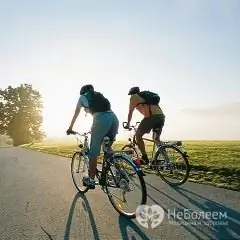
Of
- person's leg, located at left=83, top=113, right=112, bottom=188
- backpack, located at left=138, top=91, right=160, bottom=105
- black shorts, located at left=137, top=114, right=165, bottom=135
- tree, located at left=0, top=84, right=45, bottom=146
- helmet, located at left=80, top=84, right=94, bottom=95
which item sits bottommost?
person's leg, located at left=83, top=113, right=112, bottom=188

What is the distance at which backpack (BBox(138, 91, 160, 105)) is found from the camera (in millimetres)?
8859

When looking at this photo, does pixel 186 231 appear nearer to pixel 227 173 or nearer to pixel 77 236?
pixel 77 236

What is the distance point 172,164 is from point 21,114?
7440 cm

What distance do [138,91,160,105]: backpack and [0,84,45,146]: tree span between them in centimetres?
7056

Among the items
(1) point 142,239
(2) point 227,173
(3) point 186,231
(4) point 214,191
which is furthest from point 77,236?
(2) point 227,173

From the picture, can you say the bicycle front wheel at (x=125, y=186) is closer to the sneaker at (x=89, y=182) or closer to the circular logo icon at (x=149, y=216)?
the circular logo icon at (x=149, y=216)

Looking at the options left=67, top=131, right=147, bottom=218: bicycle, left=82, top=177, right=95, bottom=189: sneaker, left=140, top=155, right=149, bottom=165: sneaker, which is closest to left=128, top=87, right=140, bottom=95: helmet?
left=140, top=155, right=149, bottom=165: sneaker

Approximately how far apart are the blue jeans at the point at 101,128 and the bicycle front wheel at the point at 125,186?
0.64 m

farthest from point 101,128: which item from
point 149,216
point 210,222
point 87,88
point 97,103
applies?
point 210,222

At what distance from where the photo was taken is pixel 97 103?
274 inches

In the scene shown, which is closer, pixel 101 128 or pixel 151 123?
pixel 101 128

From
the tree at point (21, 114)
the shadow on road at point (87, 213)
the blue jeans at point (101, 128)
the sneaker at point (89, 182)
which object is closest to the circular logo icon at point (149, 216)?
the shadow on road at point (87, 213)

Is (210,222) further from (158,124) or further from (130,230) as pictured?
(158,124)

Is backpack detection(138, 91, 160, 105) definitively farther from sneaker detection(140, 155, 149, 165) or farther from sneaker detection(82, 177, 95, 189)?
sneaker detection(82, 177, 95, 189)
